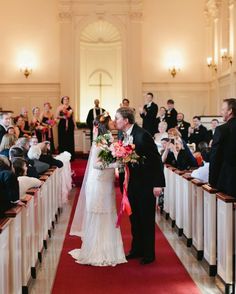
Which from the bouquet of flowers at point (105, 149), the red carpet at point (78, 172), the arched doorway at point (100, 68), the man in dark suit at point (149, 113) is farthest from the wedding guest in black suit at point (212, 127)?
the bouquet of flowers at point (105, 149)

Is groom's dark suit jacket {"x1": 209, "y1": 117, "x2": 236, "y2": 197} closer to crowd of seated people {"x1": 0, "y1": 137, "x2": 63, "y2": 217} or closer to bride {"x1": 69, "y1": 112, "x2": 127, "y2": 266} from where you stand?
bride {"x1": 69, "y1": 112, "x2": 127, "y2": 266}

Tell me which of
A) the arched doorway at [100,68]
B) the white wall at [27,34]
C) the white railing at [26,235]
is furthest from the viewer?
the arched doorway at [100,68]

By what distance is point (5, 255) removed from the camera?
4488 millimetres

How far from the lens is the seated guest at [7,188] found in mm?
4812

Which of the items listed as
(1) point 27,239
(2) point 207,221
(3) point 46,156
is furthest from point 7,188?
(3) point 46,156

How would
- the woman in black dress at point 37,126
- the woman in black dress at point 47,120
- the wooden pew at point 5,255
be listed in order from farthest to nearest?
the woman in black dress at point 47,120, the woman in black dress at point 37,126, the wooden pew at point 5,255

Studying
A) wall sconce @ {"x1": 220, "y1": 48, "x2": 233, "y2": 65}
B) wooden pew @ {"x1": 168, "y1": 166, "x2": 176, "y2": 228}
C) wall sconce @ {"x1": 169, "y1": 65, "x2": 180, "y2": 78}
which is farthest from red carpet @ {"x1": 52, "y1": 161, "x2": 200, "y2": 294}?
wall sconce @ {"x1": 169, "y1": 65, "x2": 180, "y2": 78}

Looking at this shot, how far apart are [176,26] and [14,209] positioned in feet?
46.7

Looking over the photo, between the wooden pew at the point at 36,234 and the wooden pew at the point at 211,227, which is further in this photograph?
the wooden pew at the point at 36,234

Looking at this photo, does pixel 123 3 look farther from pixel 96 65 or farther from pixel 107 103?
pixel 107 103

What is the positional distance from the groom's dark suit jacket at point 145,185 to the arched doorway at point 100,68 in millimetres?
11807

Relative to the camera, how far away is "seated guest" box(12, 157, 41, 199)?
5.80 m

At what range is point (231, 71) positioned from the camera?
49.4 ft

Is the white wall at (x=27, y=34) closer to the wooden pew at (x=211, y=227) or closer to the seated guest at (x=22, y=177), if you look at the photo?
the seated guest at (x=22, y=177)
